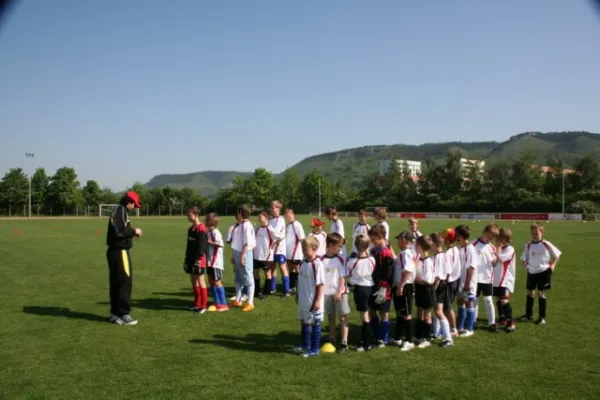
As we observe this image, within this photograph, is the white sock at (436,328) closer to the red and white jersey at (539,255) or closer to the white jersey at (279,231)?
the red and white jersey at (539,255)

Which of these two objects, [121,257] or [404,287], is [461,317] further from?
[121,257]

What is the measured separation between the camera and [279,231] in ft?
36.5

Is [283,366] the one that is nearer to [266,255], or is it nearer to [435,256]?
[435,256]

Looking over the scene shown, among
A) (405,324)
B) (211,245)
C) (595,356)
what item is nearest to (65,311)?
(211,245)

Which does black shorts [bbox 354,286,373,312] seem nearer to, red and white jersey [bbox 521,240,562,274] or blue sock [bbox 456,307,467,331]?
blue sock [bbox 456,307,467,331]

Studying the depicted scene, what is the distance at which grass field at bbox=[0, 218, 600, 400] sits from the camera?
5.43 meters

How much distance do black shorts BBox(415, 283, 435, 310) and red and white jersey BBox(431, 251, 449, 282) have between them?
0.77 feet

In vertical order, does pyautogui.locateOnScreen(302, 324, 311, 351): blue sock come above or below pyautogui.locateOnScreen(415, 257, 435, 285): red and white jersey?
below

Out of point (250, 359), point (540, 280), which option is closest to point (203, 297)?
point (250, 359)

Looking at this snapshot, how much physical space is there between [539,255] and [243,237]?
18.8ft

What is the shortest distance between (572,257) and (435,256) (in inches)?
562

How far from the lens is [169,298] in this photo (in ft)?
36.4

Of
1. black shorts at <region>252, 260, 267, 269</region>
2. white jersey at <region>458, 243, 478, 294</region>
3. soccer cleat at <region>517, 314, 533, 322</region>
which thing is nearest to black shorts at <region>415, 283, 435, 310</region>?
white jersey at <region>458, 243, 478, 294</region>

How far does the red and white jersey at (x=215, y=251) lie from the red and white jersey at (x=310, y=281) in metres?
3.19
